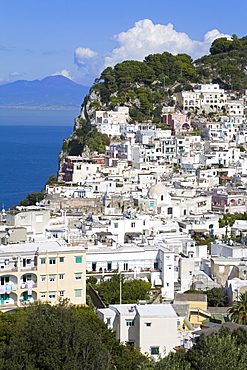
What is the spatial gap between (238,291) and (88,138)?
32468 mm

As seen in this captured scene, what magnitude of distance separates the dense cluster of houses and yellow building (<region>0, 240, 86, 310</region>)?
0.03 metres

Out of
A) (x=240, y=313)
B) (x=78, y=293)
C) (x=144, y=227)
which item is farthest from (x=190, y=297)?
(x=144, y=227)

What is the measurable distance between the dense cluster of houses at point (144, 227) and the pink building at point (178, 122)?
9 centimetres

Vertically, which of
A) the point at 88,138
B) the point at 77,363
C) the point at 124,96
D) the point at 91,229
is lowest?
the point at 77,363

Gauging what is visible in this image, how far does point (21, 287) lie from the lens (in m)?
20.8

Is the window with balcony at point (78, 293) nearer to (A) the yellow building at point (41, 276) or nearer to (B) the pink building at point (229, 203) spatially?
(A) the yellow building at point (41, 276)

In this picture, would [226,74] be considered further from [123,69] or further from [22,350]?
[22,350]

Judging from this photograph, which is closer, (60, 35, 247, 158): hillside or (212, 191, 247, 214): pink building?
(212, 191, 247, 214): pink building

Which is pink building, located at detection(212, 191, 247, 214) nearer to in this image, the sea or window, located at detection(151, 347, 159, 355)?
the sea

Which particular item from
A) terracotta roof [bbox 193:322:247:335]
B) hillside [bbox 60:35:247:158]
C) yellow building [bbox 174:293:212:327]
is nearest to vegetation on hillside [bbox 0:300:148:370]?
terracotta roof [bbox 193:322:247:335]

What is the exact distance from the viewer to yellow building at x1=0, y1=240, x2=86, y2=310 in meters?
20.8

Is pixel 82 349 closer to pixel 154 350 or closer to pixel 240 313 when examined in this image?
pixel 154 350

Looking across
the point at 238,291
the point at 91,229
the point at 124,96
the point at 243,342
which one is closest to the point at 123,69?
the point at 124,96

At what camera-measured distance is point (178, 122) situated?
193 feet
